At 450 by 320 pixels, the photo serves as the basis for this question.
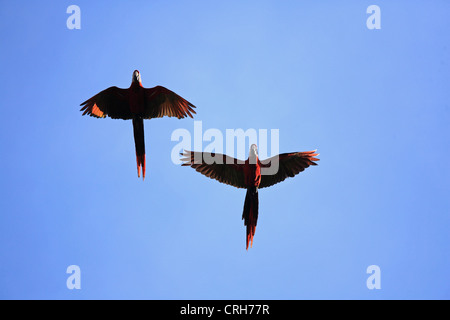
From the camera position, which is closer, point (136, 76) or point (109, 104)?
point (136, 76)

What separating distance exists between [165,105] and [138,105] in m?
0.65

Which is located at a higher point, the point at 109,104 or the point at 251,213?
the point at 109,104

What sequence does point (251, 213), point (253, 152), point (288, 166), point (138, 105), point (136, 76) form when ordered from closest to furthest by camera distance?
point (251, 213) < point (253, 152) < point (288, 166) < point (136, 76) < point (138, 105)

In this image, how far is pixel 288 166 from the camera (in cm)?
1077

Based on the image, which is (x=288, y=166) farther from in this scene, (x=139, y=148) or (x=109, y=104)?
(x=109, y=104)

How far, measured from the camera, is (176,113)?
450 inches

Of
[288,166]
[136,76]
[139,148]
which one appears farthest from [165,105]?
[288,166]

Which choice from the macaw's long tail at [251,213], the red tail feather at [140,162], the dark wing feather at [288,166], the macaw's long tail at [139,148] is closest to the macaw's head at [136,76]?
the macaw's long tail at [139,148]

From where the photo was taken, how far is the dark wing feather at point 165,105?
37.1 feet

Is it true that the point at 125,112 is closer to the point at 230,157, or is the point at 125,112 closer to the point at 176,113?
the point at 176,113

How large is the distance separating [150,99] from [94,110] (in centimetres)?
137
